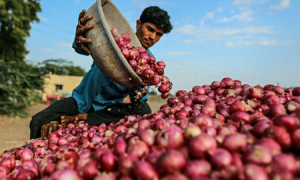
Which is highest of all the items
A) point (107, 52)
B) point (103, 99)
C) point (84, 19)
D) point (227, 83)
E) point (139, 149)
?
point (84, 19)

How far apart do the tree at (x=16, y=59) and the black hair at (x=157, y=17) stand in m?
7.96

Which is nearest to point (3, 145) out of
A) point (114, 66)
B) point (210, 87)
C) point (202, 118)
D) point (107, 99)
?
point (107, 99)

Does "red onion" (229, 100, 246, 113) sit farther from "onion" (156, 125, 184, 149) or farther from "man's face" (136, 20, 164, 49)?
"man's face" (136, 20, 164, 49)

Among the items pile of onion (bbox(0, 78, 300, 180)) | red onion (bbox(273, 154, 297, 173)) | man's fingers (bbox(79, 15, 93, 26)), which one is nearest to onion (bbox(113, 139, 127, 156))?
pile of onion (bbox(0, 78, 300, 180))

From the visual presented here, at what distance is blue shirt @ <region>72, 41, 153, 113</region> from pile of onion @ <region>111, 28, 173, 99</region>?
69cm

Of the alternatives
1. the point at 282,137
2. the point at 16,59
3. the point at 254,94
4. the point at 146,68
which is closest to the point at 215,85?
the point at 254,94

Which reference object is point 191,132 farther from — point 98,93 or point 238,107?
point 98,93

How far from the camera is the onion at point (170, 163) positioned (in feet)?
2.67

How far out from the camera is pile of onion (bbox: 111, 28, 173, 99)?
208 cm

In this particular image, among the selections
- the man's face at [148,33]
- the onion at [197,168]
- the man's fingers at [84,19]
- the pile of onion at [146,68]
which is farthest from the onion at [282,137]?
the man's face at [148,33]

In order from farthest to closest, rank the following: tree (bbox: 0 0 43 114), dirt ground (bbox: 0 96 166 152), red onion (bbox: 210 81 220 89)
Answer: tree (bbox: 0 0 43 114) < dirt ground (bbox: 0 96 166 152) < red onion (bbox: 210 81 220 89)

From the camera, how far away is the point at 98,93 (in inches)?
120

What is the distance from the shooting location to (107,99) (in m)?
3.11

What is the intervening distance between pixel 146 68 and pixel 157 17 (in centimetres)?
135
